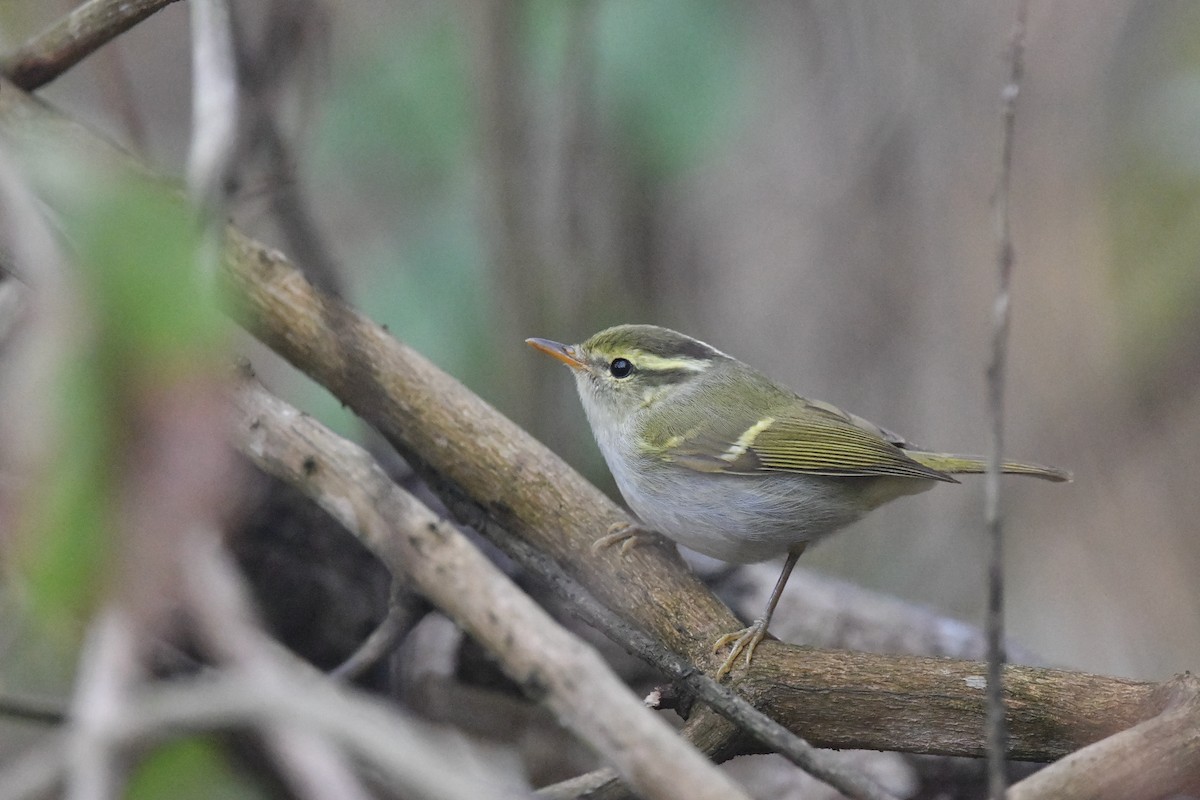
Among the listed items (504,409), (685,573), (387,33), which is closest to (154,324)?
(685,573)

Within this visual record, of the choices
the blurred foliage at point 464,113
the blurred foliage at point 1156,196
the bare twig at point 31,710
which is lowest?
the bare twig at point 31,710

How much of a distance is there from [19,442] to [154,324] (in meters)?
0.18

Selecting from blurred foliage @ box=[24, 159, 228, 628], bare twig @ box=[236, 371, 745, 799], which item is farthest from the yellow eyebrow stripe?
blurred foliage @ box=[24, 159, 228, 628]

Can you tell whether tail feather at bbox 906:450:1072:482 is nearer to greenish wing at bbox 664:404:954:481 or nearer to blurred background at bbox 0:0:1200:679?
Result: greenish wing at bbox 664:404:954:481

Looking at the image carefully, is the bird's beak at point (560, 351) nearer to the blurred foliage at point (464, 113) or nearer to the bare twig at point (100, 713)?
the blurred foliage at point (464, 113)

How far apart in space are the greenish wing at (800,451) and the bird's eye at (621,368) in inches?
13.4

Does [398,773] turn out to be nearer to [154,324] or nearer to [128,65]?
[154,324]

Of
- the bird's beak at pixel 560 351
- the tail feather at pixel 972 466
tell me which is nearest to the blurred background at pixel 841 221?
the bird's beak at pixel 560 351

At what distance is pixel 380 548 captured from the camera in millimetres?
1472

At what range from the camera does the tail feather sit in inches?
112

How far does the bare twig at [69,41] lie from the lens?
8.05ft

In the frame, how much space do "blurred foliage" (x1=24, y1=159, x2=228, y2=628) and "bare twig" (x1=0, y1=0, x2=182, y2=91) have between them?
6.04 ft

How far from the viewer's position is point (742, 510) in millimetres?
2939

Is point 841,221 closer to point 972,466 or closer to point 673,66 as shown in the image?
point 673,66
